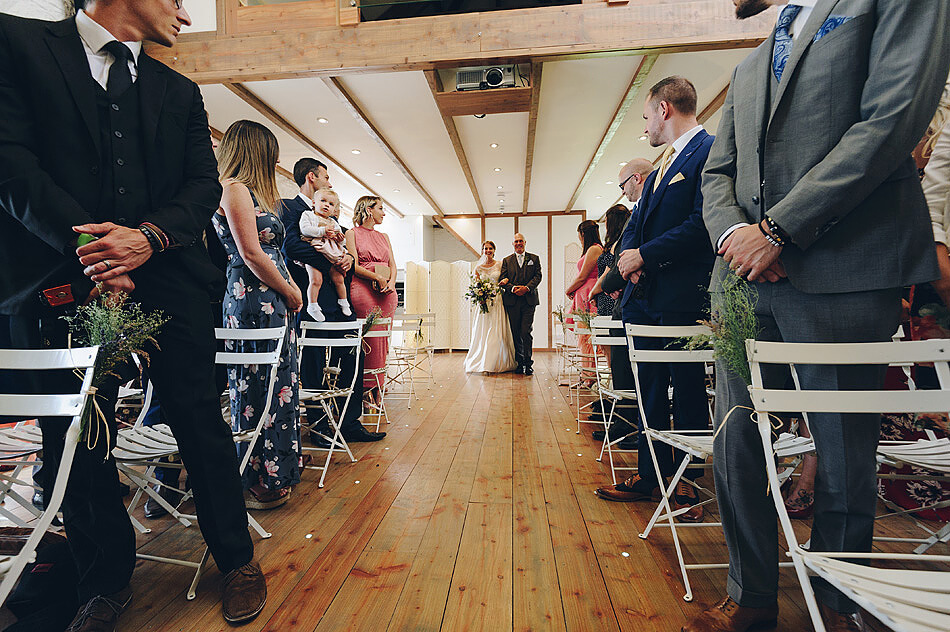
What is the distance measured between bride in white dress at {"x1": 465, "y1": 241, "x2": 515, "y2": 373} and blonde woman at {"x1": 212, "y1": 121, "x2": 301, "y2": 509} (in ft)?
15.2

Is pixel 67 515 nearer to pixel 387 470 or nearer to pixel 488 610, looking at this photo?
pixel 488 610

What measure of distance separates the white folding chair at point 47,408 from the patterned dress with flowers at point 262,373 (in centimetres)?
113

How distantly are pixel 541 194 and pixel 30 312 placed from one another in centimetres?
897

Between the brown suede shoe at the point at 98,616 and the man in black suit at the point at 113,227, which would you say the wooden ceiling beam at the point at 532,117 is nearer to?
the man in black suit at the point at 113,227

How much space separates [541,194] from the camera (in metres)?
9.40

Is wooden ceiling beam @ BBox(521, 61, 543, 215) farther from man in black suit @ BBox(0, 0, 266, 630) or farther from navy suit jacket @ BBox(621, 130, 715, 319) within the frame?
man in black suit @ BBox(0, 0, 266, 630)

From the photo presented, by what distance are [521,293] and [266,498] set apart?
4.80 m

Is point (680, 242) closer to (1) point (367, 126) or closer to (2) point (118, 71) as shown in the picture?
(2) point (118, 71)

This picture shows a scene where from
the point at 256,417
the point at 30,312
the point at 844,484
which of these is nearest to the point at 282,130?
the point at 256,417

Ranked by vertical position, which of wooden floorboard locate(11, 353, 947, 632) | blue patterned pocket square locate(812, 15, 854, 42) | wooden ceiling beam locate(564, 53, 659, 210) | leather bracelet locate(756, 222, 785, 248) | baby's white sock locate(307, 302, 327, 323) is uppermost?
wooden ceiling beam locate(564, 53, 659, 210)

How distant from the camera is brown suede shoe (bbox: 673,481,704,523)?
6.45ft

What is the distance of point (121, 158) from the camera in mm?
1266

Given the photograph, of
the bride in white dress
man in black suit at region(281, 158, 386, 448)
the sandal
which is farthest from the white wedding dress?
the sandal

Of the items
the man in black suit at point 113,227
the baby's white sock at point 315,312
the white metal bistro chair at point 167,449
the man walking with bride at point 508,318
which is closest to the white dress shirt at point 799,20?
the man in black suit at point 113,227
